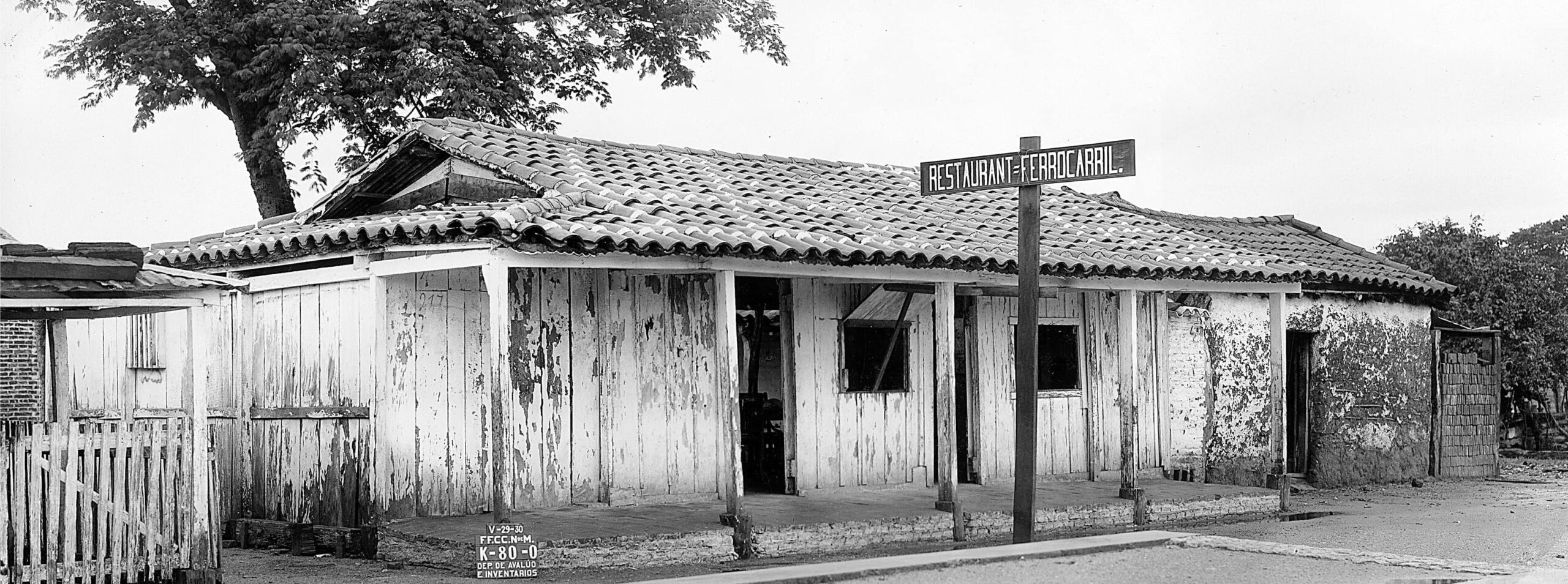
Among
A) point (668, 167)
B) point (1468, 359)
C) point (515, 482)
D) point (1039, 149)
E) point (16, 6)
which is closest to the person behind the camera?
point (1039, 149)

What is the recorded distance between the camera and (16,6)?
2339 centimetres

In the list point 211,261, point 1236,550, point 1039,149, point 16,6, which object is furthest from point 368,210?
point 16,6

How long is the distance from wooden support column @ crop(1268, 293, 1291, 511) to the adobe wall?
72 centimetres

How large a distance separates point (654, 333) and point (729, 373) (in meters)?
1.53

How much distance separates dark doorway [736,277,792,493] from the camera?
43.7 feet

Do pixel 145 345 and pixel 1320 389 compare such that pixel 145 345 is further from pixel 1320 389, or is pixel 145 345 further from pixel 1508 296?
pixel 1508 296

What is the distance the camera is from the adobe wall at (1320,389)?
1634cm

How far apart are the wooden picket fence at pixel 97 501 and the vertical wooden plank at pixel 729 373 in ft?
11.8

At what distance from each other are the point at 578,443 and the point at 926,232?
3.35 meters

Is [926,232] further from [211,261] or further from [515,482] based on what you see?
[211,261]

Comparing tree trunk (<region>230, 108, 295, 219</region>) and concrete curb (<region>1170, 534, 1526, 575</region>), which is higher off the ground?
tree trunk (<region>230, 108, 295, 219</region>)

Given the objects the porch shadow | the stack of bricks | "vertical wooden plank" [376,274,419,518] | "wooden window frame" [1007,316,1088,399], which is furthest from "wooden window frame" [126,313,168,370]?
the stack of bricks

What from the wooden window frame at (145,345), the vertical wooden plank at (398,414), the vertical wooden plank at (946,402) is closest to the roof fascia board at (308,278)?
the vertical wooden plank at (398,414)

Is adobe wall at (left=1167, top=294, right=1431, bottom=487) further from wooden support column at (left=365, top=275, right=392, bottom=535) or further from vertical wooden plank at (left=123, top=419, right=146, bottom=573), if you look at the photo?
vertical wooden plank at (left=123, top=419, right=146, bottom=573)
